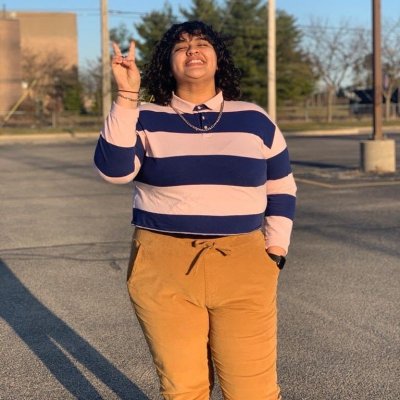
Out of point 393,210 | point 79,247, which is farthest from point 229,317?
point 393,210

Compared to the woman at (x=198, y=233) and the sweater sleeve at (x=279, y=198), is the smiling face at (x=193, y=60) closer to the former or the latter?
the woman at (x=198, y=233)

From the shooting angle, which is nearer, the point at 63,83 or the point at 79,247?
the point at 79,247

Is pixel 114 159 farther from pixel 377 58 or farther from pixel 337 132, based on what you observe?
pixel 337 132

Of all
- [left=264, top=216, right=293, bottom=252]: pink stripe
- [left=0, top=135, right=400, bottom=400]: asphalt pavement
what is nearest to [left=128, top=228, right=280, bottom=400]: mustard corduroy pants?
[left=264, top=216, right=293, bottom=252]: pink stripe

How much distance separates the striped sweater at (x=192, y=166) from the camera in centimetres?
269

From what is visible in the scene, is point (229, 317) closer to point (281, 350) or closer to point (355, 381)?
point (355, 381)

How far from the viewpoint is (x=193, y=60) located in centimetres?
280

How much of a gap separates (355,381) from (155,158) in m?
2.15

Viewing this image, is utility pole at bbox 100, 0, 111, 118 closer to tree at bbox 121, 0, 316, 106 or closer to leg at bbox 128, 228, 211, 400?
tree at bbox 121, 0, 316, 106

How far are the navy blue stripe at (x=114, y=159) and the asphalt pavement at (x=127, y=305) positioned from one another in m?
1.78

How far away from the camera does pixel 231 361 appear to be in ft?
9.02

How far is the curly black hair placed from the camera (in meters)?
2.87

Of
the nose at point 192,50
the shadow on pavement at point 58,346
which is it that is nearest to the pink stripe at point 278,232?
the nose at point 192,50

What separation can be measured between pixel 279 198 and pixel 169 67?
0.68 metres
